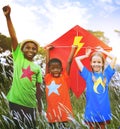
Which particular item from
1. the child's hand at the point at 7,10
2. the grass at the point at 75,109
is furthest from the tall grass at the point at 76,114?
the child's hand at the point at 7,10

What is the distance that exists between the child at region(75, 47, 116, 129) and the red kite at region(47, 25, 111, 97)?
25.8 inches

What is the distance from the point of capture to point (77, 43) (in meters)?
5.47

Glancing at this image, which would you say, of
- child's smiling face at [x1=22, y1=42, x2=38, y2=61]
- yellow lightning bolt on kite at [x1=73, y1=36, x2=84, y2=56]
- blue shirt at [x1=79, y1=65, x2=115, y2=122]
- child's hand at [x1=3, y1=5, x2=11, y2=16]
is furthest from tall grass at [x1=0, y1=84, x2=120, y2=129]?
child's hand at [x1=3, y1=5, x2=11, y2=16]

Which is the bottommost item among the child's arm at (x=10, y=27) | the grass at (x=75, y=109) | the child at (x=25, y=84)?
the grass at (x=75, y=109)

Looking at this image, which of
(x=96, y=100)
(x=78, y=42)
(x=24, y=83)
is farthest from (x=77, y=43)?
(x=24, y=83)

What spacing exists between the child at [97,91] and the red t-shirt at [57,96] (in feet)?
0.71

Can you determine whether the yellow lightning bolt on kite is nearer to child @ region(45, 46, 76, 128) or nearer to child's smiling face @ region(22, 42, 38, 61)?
child @ region(45, 46, 76, 128)

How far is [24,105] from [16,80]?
262 millimetres

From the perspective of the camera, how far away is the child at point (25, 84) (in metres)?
4.45

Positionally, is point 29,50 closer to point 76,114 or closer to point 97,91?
point 97,91

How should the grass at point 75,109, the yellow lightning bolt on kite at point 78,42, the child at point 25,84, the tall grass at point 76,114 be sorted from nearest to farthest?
the tall grass at point 76,114
the grass at point 75,109
the child at point 25,84
the yellow lightning bolt on kite at point 78,42

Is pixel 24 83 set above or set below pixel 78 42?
below

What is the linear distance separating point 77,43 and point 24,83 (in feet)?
3.94

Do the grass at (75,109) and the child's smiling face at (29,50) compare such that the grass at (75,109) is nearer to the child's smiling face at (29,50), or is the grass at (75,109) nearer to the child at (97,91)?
the child at (97,91)
